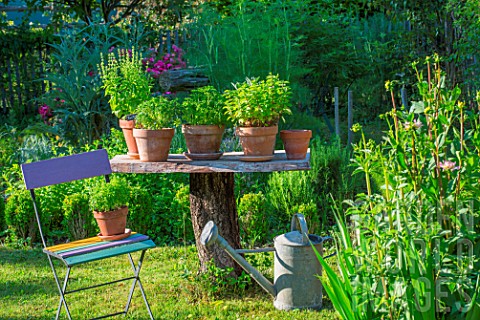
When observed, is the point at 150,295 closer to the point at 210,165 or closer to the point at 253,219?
the point at 210,165

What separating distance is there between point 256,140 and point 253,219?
158 centimetres

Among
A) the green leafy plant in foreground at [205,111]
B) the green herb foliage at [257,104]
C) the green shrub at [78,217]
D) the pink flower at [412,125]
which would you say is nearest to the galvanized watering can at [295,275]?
the green herb foliage at [257,104]

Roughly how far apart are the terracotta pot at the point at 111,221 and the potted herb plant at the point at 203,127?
0.52 meters

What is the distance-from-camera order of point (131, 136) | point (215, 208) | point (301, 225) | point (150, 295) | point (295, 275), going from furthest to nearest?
point (150, 295) → point (215, 208) → point (131, 136) → point (295, 275) → point (301, 225)

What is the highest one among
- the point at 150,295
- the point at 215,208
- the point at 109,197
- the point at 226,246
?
the point at 109,197

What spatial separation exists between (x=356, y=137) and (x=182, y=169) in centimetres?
482

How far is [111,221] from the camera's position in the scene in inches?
159

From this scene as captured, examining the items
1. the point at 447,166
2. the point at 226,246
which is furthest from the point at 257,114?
the point at 447,166

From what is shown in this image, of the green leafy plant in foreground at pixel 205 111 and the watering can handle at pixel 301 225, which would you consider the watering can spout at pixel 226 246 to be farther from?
the green leafy plant in foreground at pixel 205 111

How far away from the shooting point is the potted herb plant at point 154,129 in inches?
157

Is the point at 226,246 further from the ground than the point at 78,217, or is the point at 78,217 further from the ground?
the point at 226,246

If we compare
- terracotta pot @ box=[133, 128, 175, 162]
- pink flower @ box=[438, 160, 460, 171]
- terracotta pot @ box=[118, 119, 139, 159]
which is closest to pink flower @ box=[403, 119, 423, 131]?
pink flower @ box=[438, 160, 460, 171]

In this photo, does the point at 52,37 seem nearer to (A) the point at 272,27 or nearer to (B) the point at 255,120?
(A) the point at 272,27

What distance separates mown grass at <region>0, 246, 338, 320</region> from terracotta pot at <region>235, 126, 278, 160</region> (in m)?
0.92
